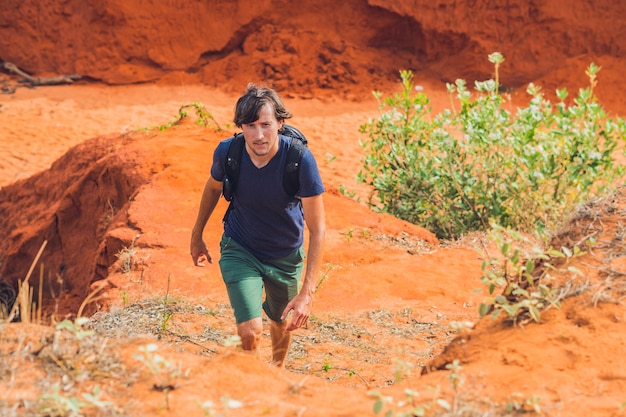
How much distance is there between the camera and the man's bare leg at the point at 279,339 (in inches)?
194

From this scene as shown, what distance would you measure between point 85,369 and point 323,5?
45.8 ft

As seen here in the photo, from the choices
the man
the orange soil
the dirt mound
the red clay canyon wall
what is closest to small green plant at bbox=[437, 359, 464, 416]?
the orange soil

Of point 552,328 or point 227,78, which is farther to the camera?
point 227,78

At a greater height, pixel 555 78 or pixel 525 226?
pixel 555 78

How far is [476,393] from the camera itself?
3.42 m

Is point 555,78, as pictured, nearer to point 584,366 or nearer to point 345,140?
point 345,140

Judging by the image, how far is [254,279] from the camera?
455cm

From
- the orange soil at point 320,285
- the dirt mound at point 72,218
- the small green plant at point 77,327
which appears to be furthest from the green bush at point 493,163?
the small green plant at point 77,327

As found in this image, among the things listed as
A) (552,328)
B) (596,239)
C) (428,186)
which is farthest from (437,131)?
(552,328)

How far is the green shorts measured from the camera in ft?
14.6

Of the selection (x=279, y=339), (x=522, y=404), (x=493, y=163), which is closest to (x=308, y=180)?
(x=279, y=339)

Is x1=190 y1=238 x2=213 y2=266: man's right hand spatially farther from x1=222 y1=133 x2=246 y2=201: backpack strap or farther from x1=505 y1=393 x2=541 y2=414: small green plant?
x1=505 y1=393 x2=541 y2=414: small green plant

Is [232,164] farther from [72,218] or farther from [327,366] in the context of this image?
[72,218]

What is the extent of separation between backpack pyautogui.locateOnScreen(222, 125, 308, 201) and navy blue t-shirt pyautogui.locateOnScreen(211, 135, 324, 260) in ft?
0.08
